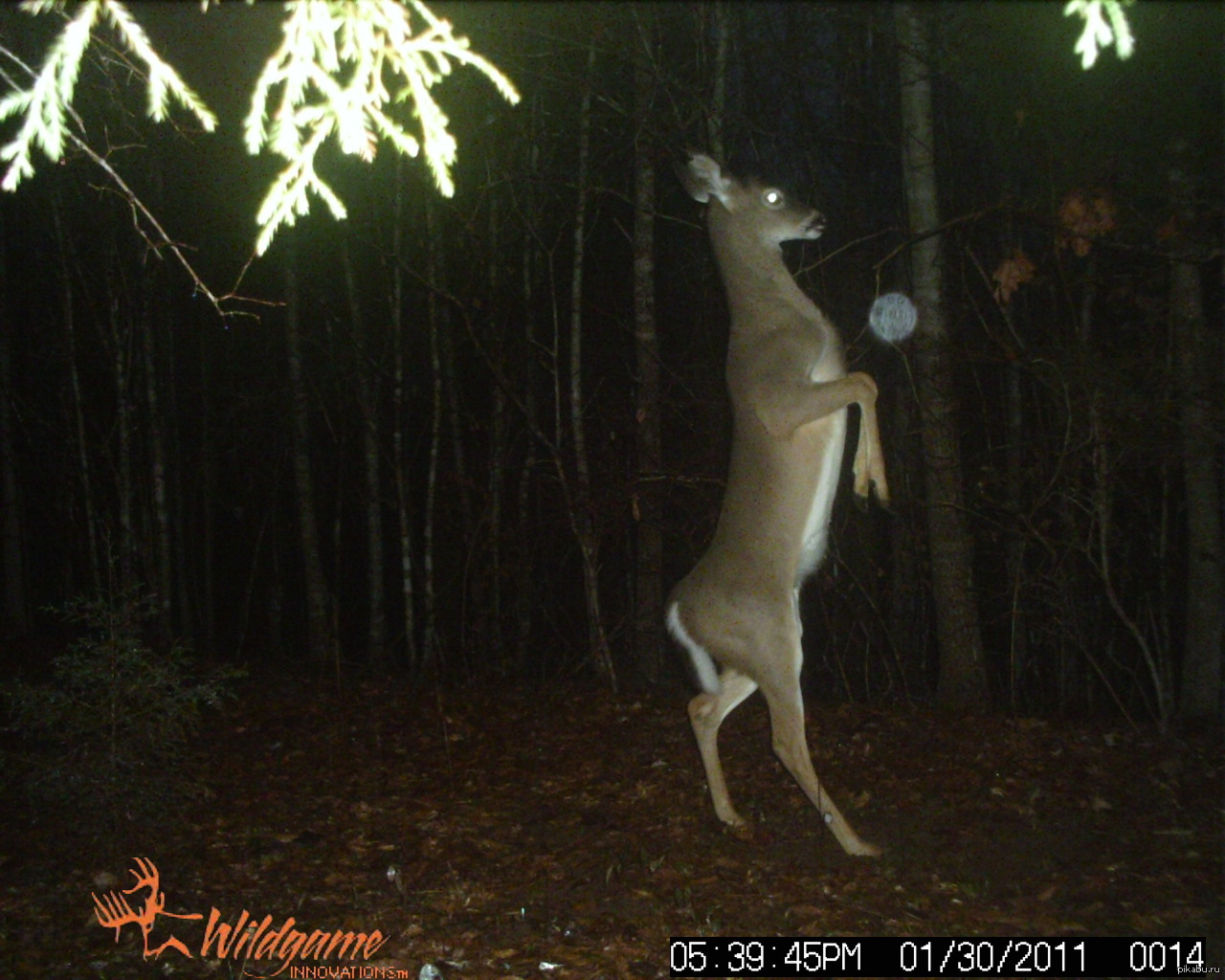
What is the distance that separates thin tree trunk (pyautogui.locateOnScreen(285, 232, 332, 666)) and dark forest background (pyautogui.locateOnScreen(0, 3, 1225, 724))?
53mm

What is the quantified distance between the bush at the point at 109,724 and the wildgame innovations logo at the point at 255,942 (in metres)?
0.73

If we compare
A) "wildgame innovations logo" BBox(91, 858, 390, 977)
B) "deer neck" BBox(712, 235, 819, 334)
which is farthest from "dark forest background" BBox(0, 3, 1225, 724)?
"wildgame innovations logo" BBox(91, 858, 390, 977)

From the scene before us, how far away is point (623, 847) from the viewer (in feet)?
17.1

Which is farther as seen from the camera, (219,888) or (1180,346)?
(1180,346)

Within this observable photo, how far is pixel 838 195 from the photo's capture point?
38.8ft

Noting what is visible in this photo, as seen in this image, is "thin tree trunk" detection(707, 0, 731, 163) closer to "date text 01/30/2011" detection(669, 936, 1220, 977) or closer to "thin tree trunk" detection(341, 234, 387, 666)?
"thin tree trunk" detection(341, 234, 387, 666)

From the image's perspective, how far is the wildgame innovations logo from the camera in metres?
3.99

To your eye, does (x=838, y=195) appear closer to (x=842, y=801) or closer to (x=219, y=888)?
(x=842, y=801)

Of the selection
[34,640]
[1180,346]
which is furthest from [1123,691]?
[34,640]

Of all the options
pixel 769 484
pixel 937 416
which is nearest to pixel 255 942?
pixel 769 484

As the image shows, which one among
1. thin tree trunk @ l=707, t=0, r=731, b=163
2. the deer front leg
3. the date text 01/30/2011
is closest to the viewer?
the date text 01/30/2011

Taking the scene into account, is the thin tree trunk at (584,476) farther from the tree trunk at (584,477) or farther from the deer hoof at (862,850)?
the deer hoof at (862,850)

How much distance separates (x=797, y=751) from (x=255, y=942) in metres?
2.54

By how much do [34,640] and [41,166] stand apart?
615cm
